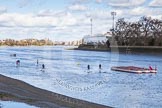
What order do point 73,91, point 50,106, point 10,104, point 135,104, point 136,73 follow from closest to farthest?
1. point 10,104
2. point 50,106
3. point 135,104
4. point 73,91
5. point 136,73

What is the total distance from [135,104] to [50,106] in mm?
9329

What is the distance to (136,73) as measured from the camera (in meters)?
81.8

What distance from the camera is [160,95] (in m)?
45.1

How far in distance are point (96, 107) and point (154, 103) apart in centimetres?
707

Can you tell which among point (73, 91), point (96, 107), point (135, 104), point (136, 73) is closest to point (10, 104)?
point (96, 107)

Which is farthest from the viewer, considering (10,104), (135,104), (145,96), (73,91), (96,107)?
(73,91)

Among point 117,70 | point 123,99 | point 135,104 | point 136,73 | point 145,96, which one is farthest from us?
point 117,70

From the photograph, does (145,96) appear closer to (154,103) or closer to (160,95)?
(160,95)

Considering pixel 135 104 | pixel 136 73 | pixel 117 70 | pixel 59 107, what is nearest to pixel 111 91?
pixel 135 104

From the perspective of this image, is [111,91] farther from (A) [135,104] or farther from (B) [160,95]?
(A) [135,104]

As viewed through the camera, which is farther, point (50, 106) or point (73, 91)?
point (73, 91)

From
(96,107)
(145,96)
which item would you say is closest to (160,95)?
(145,96)

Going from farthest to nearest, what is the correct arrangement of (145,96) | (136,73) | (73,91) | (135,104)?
1. (136,73)
2. (73,91)
3. (145,96)
4. (135,104)

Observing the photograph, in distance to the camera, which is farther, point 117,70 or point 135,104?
point 117,70
